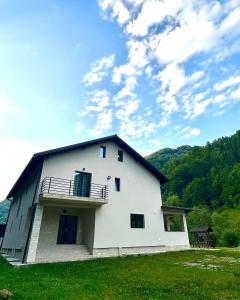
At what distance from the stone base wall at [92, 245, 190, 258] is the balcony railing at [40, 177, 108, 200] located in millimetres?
3960

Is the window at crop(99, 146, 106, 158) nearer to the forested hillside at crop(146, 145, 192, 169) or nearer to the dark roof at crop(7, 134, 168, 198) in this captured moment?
the dark roof at crop(7, 134, 168, 198)

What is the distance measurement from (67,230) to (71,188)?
3.65 meters

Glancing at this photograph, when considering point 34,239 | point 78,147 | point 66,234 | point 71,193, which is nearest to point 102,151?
point 78,147

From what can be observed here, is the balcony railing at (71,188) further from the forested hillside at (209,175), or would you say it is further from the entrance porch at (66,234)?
the forested hillside at (209,175)

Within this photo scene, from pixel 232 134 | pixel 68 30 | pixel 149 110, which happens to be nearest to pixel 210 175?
pixel 232 134

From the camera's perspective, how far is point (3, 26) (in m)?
13.7

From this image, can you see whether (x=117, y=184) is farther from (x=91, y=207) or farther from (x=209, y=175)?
(x=209, y=175)

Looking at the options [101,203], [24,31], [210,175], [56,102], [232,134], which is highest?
[232,134]

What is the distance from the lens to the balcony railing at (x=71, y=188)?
1593cm

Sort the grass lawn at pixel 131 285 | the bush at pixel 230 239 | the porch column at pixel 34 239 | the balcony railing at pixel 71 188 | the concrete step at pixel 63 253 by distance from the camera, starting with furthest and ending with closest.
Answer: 1. the bush at pixel 230 239
2. the balcony railing at pixel 71 188
3. the concrete step at pixel 63 253
4. the porch column at pixel 34 239
5. the grass lawn at pixel 131 285

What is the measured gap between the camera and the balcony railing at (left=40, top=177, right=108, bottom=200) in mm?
15930

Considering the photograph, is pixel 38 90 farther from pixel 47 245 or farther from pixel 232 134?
pixel 232 134

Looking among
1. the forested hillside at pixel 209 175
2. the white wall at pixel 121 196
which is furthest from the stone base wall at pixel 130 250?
the forested hillside at pixel 209 175

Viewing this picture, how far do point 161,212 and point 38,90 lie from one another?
15.6 meters
